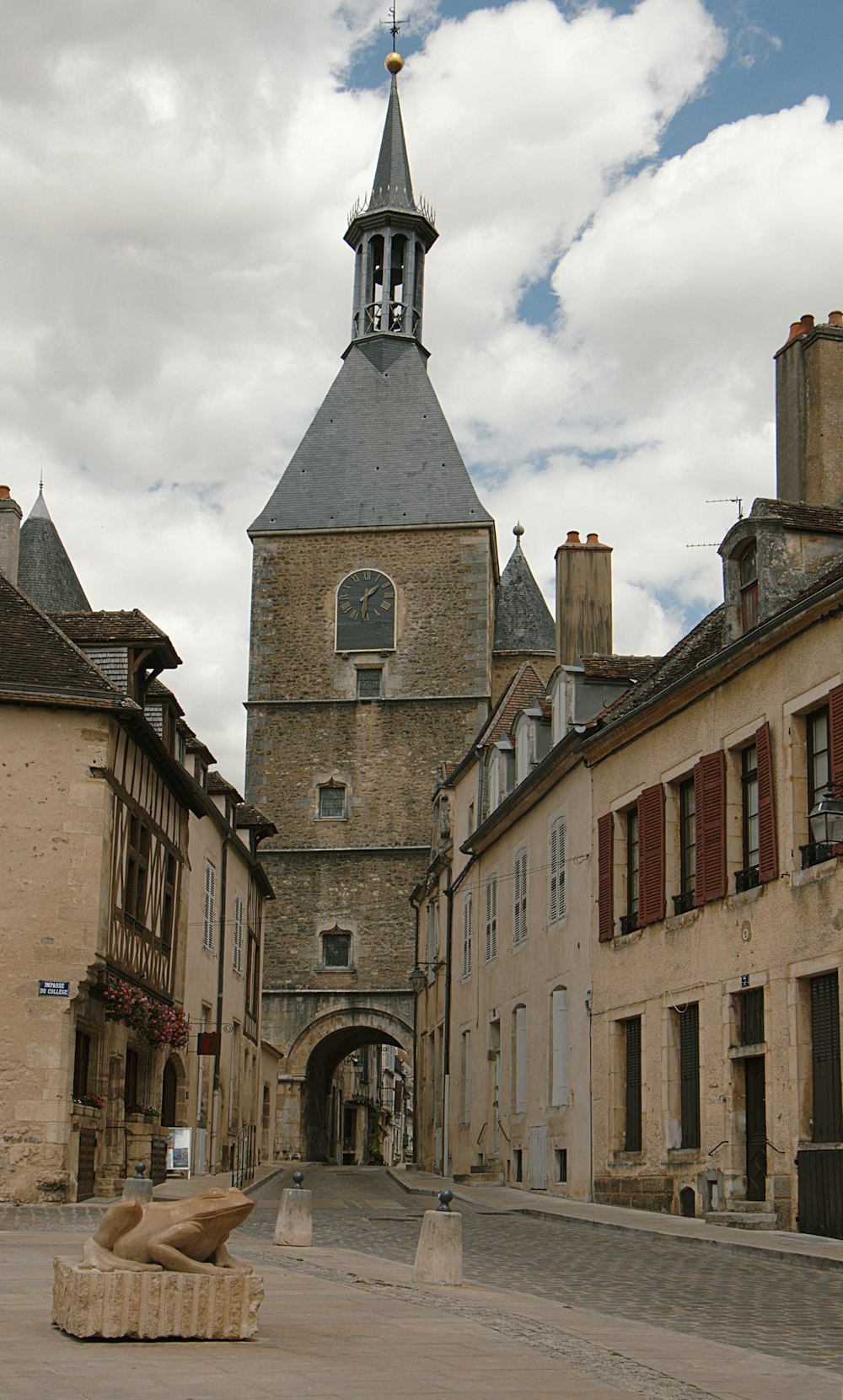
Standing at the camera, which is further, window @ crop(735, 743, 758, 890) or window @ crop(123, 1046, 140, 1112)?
window @ crop(123, 1046, 140, 1112)

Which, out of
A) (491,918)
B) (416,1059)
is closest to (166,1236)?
(491,918)

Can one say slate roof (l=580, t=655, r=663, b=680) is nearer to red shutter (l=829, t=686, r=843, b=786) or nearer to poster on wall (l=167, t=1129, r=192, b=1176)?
red shutter (l=829, t=686, r=843, b=786)

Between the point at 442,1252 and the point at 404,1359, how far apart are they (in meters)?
2.77

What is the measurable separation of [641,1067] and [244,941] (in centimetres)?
1262

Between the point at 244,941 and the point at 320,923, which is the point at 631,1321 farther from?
the point at 320,923

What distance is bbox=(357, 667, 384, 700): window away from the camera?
4456cm

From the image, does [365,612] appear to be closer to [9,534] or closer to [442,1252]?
[9,534]

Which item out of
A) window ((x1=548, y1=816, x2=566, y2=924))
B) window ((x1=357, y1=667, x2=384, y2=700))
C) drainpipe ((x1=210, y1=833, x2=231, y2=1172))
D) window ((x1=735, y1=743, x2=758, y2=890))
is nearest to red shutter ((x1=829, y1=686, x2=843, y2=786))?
window ((x1=735, y1=743, x2=758, y2=890))

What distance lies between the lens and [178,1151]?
2084 centimetres

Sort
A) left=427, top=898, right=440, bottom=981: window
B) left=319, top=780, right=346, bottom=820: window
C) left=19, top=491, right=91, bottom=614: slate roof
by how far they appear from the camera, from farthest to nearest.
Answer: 1. left=319, top=780, right=346, bottom=820: window
2. left=19, top=491, right=91, bottom=614: slate roof
3. left=427, top=898, right=440, bottom=981: window

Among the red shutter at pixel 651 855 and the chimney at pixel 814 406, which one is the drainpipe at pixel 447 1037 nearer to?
the red shutter at pixel 651 855

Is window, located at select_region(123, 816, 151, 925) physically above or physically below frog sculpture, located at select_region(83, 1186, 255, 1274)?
above

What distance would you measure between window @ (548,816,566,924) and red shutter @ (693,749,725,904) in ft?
16.7

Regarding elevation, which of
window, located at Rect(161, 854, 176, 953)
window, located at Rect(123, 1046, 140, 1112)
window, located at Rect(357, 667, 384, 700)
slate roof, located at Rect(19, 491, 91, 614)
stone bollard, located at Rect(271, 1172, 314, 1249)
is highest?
slate roof, located at Rect(19, 491, 91, 614)
